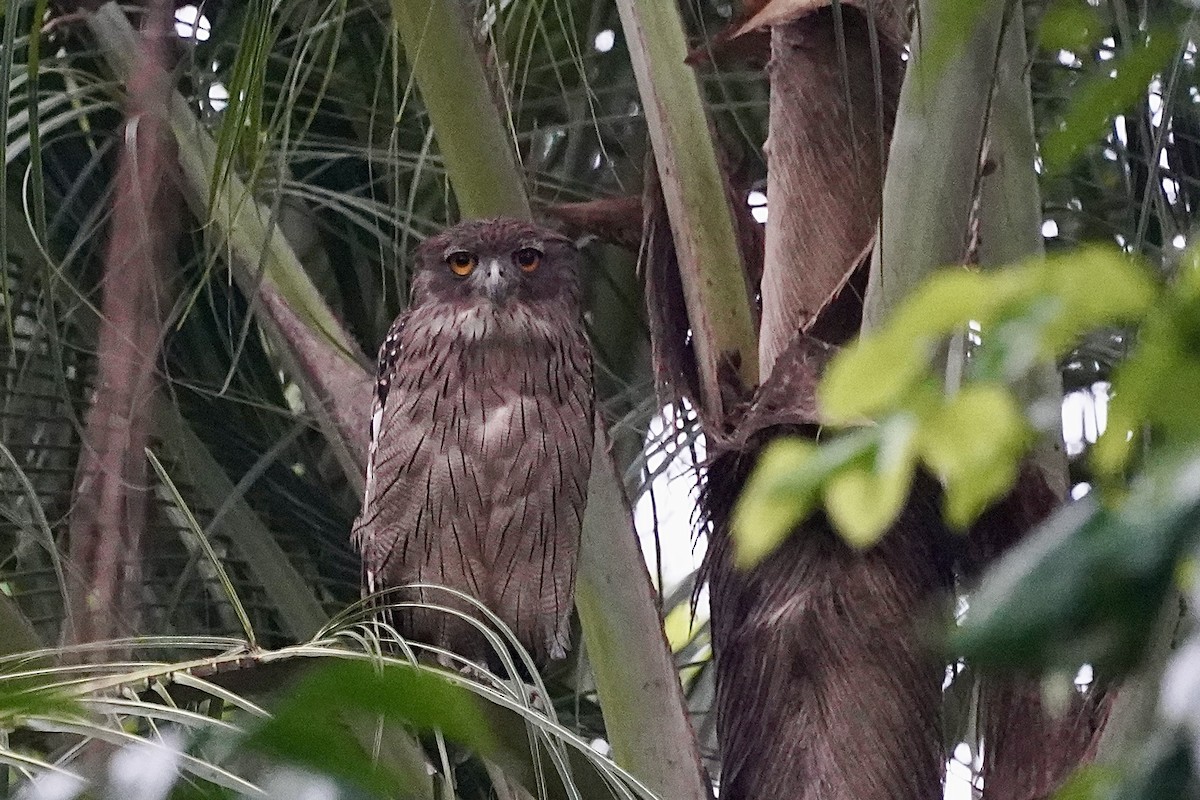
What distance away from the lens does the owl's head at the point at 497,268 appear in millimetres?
2824

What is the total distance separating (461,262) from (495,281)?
9 cm

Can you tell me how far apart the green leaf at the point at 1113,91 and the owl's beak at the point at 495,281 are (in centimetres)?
220

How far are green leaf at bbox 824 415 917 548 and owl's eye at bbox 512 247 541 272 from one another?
2341 millimetres

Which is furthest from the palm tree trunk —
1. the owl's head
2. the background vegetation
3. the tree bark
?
the tree bark

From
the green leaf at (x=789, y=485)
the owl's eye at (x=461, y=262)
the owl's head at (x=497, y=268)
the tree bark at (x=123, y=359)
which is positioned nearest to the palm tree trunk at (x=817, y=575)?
the owl's head at (x=497, y=268)

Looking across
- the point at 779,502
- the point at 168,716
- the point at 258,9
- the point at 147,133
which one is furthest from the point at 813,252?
the point at 779,502

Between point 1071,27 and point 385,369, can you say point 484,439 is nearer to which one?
point 385,369

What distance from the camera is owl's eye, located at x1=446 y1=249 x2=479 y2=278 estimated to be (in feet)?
9.46

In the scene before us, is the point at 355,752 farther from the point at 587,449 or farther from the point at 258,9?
the point at 587,449

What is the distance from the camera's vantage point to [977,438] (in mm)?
523

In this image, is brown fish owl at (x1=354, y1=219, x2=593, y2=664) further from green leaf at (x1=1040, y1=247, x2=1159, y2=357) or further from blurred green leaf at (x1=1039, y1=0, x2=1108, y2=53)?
green leaf at (x1=1040, y1=247, x2=1159, y2=357)

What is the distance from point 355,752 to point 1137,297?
28cm

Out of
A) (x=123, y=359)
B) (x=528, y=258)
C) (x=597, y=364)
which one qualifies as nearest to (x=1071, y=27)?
(x=123, y=359)

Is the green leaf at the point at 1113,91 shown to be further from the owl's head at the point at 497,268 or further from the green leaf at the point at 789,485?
the owl's head at the point at 497,268
